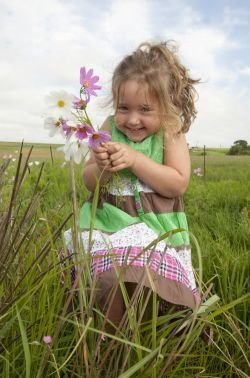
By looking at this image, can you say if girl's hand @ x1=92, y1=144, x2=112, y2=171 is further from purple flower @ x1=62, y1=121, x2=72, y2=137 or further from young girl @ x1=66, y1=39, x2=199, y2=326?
purple flower @ x1=62, y1=121, x2=72, y2=137

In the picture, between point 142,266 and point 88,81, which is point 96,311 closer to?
point 142,266

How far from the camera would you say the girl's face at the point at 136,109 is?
1.90 m

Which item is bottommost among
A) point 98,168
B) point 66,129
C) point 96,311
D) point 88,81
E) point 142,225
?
point 96,311

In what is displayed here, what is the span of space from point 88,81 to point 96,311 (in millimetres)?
584

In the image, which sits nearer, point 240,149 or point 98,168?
point 98,168

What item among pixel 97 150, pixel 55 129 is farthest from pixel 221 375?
pixel 55 129

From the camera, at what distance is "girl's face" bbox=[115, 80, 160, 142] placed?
74.8 inches

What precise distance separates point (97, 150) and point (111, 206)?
432mm

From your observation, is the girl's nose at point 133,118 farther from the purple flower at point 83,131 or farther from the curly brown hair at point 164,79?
the purple flower at point 83,131

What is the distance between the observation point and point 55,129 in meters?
1.23

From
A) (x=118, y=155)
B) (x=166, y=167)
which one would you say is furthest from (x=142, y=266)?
(x=166, y=167)

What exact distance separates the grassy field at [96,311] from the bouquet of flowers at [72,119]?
7cm

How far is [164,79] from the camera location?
1.99 meters

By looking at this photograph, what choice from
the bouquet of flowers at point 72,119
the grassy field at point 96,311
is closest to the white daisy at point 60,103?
the bouquet of flowers at point 72,119
